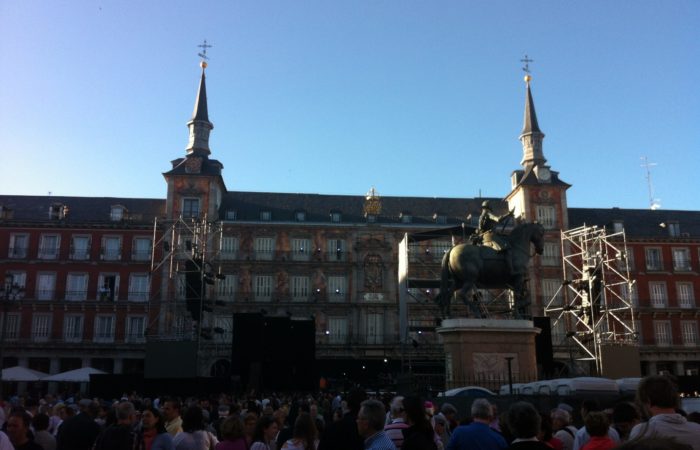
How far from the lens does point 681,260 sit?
47.8 m

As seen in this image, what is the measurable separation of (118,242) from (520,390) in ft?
120

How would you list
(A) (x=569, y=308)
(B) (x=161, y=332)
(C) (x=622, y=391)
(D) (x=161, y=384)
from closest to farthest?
(C) (x=622, y=391) → (D) (x=161, y=384) → (A) (x=569, y=308) → (B) (x=161, y=332)

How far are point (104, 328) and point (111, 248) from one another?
553 cm

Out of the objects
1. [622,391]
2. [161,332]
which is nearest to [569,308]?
[622,391]

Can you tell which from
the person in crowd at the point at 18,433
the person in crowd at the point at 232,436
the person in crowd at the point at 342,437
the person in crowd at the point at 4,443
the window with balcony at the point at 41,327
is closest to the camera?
the person in crowd at the point at 4,443

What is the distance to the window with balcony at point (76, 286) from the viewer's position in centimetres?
4422

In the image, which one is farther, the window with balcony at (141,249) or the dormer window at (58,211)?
the dormer window at (58,211)

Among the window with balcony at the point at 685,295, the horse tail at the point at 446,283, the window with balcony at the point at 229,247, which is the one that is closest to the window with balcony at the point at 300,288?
the window with balcony at the point at 229,247

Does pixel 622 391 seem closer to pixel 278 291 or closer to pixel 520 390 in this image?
pixel 520 390

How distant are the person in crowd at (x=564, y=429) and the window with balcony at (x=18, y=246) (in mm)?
44790

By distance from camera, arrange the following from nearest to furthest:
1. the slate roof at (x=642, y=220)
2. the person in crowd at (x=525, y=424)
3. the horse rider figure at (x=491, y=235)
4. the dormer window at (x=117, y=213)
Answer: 1. the person in crowd at (x=525, y=424)
2. the horse rider figure at (x=491, y=235)
3. the dormer window at (x=117, y=213)
4. the slate roof at (x=642, y=220)

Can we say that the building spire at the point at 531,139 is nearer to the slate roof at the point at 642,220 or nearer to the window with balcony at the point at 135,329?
the slate roof at the point at 642,220

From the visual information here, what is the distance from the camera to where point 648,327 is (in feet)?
150

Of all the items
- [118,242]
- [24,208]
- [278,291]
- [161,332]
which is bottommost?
[161,332]
